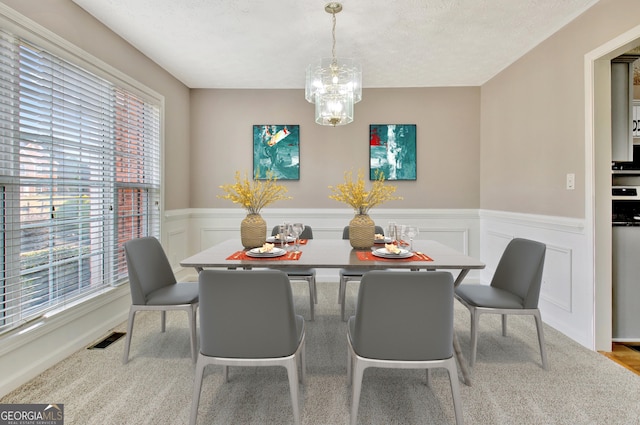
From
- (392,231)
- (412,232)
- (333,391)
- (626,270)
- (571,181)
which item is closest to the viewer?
(333,391)

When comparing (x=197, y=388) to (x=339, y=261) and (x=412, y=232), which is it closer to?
(x=339, y=261)

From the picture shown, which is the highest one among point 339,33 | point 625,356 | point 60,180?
point 339,33

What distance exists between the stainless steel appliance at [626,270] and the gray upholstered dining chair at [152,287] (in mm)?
3164

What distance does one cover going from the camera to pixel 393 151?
4.12 meters

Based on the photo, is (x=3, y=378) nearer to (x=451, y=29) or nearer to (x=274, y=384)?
(x=274, y=384)

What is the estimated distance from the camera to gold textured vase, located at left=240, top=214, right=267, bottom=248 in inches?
91.3

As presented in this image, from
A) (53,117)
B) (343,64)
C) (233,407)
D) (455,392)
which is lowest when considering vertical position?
(233,407)

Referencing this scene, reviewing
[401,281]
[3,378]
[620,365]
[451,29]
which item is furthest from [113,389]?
[451,29]

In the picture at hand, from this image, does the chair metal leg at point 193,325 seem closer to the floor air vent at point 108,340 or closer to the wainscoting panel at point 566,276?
the floor air vent at point 108,340

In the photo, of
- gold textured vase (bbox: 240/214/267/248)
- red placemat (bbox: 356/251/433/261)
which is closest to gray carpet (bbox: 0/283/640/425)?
Result: red placemat (bbox: 356/251/433/261)

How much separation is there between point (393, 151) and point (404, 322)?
122 inches

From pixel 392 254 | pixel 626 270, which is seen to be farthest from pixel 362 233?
pixel 626 270

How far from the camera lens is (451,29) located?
2695mm

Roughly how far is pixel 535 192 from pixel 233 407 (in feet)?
10.3
